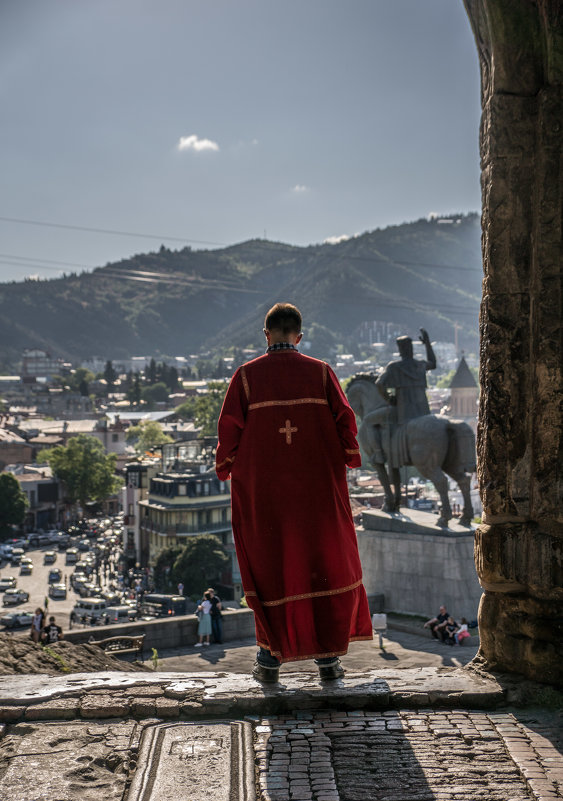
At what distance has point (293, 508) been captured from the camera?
179 inches

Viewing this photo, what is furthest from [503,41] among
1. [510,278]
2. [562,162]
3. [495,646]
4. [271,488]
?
[495,646]

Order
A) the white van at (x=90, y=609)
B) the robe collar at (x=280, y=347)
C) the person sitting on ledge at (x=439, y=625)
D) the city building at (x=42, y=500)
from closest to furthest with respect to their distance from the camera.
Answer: the robe collar at (x=280, y=347), the person sitting on ledge at (x=439, y=625), the white van at (x=90, y=609), the city building at (x=42, y=500)

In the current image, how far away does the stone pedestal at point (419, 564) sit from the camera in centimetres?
1478

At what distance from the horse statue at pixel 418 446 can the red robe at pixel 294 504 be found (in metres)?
10.8

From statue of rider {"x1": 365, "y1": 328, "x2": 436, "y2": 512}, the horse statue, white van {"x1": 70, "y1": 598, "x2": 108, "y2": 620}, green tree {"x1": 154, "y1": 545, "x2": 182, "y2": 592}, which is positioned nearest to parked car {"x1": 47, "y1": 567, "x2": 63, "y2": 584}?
green tree {"x1": 154, "y1": 545, "x2": 182, "y2": 592}

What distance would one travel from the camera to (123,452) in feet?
298

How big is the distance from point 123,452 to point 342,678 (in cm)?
8747

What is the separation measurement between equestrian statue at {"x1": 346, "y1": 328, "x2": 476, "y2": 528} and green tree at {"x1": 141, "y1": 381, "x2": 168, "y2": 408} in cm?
11071

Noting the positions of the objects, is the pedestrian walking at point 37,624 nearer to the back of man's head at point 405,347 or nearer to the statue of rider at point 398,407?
the statue of rider at point 398,407

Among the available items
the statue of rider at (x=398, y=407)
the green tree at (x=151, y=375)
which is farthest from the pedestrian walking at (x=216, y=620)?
the green tree at (x=151, y=375)

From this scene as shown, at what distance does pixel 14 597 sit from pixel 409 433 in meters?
28.3

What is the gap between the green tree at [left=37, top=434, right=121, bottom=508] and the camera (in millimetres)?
66375

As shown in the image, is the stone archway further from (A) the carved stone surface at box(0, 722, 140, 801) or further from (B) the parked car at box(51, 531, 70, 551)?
(B) the parked car at box(51, 531, 70, 551)

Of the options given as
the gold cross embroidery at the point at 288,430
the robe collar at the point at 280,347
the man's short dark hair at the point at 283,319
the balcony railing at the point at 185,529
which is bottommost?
the balcony railing at the point at 185,529
